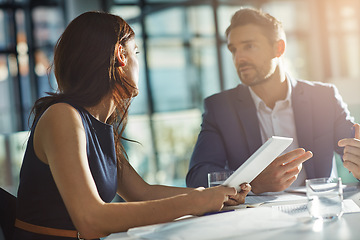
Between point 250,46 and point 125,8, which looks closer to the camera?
point 250,46

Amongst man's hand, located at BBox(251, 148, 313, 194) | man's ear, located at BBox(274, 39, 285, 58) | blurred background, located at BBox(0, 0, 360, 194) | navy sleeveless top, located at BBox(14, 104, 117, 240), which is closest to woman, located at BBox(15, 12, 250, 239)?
navy sleeveless top, located at BBox(14, 104, 117, 240)

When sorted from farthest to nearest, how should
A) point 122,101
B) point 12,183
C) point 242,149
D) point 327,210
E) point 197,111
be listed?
point 197,111 → point 12,183 → point 242,149 → point 122,101 → point 327,210

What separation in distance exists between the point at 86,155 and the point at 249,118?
48.0 inches

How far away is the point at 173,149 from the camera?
5.71 metres

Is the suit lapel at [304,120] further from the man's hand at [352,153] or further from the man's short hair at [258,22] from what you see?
the man's hand at [352,153]

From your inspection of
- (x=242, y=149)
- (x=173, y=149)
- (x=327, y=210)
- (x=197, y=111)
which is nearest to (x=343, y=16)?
(x=197, y=111)

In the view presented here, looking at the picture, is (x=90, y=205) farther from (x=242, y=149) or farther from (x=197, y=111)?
(x=197, y=111)

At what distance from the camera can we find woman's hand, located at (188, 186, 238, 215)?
130 cm

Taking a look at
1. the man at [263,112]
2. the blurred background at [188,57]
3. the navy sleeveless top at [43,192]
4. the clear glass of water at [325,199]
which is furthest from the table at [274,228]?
the blurred background at [188,57]

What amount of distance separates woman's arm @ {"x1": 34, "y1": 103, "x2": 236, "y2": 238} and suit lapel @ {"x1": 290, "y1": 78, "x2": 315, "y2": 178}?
102 centimetres

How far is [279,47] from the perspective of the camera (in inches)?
104

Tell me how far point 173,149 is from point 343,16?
256cm

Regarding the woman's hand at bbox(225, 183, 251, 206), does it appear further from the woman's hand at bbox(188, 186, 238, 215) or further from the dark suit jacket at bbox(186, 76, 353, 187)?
the dark suit jacket at bbox(186, 76, 353, 187)

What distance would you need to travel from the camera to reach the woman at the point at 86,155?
1.25 meters
